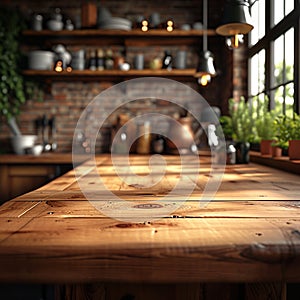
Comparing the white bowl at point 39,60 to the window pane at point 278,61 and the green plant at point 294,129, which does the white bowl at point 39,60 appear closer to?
the window pane at point 278,61

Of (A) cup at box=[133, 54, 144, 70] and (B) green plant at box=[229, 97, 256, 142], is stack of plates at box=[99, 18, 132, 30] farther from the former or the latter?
(B) green plant at box=[229, 97, 256, 142]

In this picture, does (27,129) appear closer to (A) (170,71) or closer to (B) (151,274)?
(A) (170,71)

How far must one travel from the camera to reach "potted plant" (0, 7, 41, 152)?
3.57 m

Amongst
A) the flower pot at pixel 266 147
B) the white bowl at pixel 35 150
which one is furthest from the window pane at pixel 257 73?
the white bowl at pixel 35 150

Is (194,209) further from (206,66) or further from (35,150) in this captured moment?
(35,150)

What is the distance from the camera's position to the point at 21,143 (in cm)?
355

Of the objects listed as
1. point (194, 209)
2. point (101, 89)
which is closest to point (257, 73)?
point (101, 89)

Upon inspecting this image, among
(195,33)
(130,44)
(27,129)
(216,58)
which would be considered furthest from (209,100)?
(27,129)

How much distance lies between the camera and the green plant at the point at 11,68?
11.7ft

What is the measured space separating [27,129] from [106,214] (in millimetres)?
3329

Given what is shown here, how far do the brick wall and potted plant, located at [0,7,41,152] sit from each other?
0.39 ft

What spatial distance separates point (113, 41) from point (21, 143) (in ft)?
4.24

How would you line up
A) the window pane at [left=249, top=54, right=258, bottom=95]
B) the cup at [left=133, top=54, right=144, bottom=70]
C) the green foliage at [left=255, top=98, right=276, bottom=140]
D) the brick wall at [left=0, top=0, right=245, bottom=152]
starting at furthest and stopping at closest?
the brick wall at [left=0, top=0, right=245, bottom=152], the cup at [left=133, top=54, right=144, bottom=70], the window pane at [left=249, top=54, right=258, bottom=95], the green foliage at [left=255, top=98, right=276, bottom=140]

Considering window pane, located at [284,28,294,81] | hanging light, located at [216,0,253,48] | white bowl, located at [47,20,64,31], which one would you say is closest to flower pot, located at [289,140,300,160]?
hanging light, located at [216,0,253,48]
